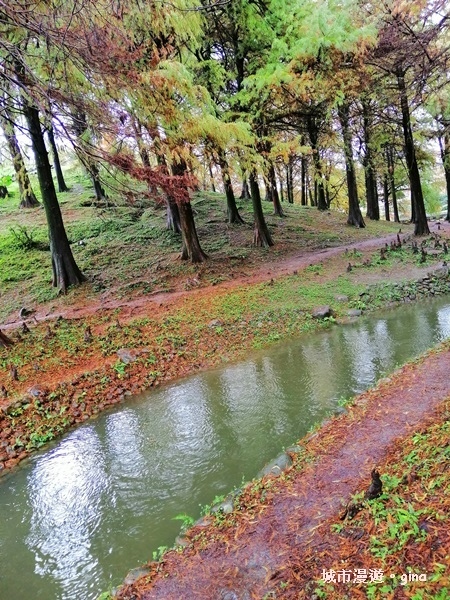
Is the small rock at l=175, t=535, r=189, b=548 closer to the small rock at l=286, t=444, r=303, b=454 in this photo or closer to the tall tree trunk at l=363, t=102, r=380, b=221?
the small rock at l=286, t=444, r=303, b=454

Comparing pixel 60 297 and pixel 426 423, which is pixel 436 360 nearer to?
pixel 426 423

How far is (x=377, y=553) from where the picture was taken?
2.26 m

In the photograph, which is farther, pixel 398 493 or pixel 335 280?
pixel 335 280

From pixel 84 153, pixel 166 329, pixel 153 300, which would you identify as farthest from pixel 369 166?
pixel 84 153

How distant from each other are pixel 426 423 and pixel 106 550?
3095 mm

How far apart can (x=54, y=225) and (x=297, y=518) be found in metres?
10.5

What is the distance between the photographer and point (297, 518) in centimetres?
292

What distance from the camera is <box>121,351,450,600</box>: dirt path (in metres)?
2.55

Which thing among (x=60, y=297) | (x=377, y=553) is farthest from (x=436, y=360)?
(x=60, y=297)

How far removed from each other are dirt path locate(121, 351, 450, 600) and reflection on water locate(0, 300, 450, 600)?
2.07 feet

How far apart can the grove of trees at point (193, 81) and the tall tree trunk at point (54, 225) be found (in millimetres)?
35

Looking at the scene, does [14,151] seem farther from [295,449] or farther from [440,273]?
[440,273]

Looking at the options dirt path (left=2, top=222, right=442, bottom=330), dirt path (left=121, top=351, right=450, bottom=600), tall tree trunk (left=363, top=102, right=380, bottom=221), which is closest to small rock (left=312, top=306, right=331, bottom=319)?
dirt path (left=2, top=222, right=442, bottom=330)

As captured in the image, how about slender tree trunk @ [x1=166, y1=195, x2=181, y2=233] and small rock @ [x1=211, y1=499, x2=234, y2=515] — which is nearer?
small rock @ [x1=211, y1=499, x2=234, y2=515]
